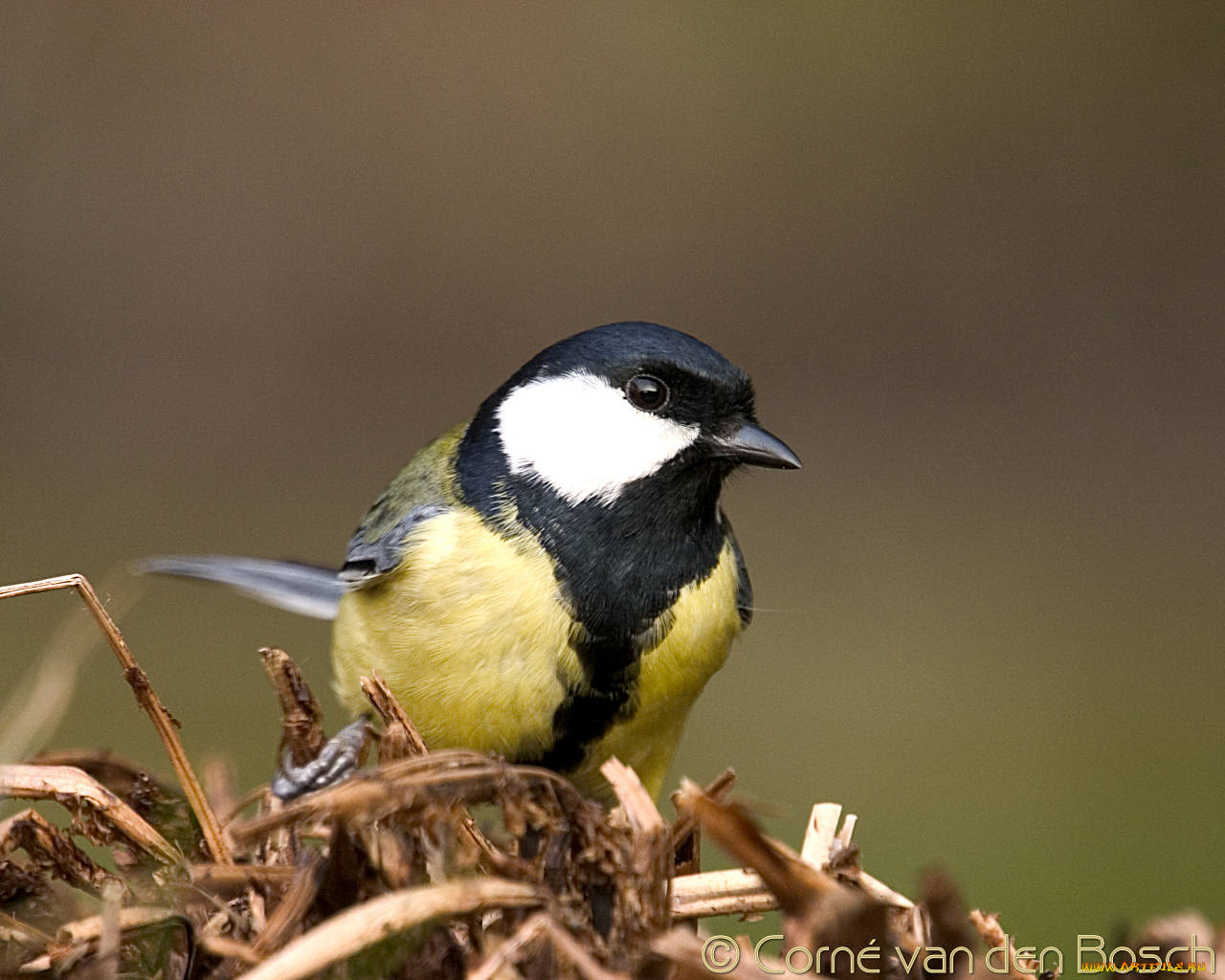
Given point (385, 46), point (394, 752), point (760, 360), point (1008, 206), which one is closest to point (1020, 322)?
point (1008, 206)

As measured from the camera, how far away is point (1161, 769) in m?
3.99

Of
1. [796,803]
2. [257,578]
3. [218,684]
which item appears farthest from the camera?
[218,684]

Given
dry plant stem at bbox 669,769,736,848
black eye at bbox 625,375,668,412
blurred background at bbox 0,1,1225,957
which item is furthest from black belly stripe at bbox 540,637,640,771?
blurred background at bbox 0,1,1225,957

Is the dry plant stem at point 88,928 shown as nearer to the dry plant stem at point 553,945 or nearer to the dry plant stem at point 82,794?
the dry plant stem at point 82,794

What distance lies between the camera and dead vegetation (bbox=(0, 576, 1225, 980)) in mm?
958

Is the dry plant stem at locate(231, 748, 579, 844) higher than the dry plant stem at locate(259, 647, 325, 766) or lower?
higher

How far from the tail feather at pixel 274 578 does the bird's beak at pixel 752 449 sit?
875 mm

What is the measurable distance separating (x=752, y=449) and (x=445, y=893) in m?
1.15

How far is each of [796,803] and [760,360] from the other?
2675mm

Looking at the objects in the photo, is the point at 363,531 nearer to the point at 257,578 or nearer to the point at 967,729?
the point at 257,578

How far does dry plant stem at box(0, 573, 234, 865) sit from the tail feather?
4.50ft

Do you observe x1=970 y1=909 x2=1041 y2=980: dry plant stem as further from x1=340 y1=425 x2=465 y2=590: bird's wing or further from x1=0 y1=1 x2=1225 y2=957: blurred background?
x1=0 y1=1 x2=1225 y2=957: blurred background

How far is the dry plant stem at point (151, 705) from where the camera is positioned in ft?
4.00

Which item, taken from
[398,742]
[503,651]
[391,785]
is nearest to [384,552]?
[503,651]
